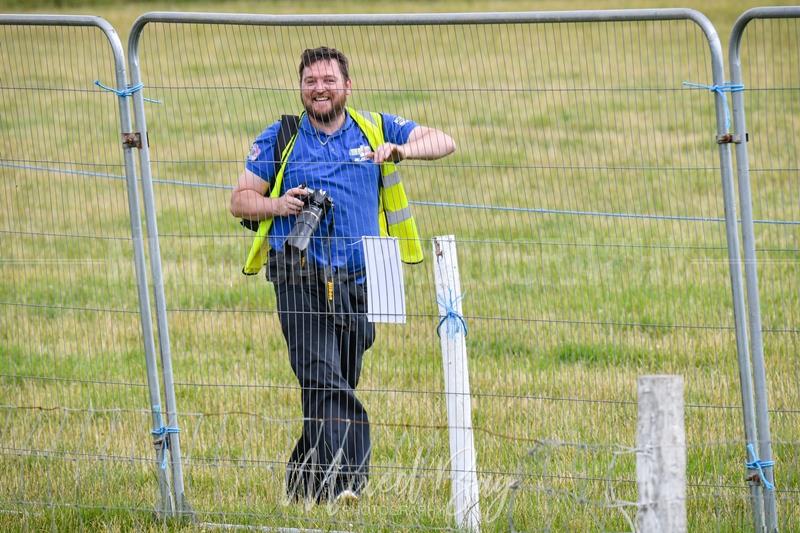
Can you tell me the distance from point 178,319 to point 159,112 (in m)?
6.60

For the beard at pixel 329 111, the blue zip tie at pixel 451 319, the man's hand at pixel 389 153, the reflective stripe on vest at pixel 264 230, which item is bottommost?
the blue zip tie at pixel 451 319

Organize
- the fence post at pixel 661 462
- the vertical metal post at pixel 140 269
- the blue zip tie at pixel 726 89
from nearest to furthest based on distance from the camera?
1. the fence post at pixel 661 462
2. the blue zip tie at pixel 726 89
3. the vertical metal post at pixel 140 269

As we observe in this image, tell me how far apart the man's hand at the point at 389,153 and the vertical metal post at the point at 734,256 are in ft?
4.66

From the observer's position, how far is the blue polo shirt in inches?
201

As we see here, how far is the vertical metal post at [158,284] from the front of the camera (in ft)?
16.2

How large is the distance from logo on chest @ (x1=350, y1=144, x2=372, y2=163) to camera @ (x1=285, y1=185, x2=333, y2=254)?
24cm

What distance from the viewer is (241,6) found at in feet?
89.1

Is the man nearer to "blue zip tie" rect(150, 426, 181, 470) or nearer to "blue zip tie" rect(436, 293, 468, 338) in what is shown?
"blue zip tie" rect(436, 293, 468, 338)

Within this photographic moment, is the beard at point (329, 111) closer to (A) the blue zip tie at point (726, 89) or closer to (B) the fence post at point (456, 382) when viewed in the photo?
(B) the fence post at point (456, 382)

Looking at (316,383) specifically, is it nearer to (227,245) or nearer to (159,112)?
(227,245)

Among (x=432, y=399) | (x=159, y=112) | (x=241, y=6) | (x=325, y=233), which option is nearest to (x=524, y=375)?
(x=432, y=399)

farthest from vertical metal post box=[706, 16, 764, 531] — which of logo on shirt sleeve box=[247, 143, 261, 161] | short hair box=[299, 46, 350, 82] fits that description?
logo on shirt sleeve box=[247, 143, 261, 161]

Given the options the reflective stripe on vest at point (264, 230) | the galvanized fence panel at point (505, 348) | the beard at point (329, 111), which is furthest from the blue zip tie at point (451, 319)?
the beard at point (329, 111)

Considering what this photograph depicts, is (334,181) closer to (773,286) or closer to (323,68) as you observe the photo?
(323,68)
